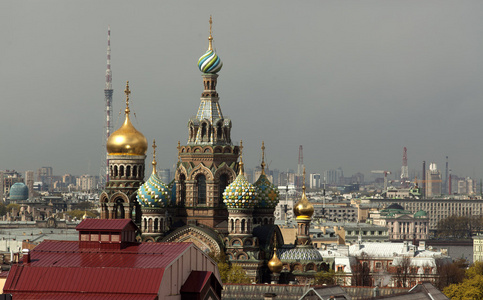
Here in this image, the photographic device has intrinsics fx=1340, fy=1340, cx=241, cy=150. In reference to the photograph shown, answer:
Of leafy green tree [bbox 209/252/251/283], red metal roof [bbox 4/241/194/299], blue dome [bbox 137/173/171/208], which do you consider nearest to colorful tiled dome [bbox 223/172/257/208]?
leafy green tree [bbox 209/252/251/283]

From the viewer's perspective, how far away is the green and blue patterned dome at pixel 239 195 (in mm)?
59844

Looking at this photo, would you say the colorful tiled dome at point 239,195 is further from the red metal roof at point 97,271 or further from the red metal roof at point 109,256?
the red metal roof at point 97,271

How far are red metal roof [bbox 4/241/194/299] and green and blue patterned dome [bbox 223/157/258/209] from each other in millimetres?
26484

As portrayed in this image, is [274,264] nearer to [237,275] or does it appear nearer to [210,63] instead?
[237,275]

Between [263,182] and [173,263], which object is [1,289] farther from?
[263,182]

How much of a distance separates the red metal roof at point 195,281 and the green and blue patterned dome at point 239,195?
2784cm

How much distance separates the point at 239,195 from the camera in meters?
59.8

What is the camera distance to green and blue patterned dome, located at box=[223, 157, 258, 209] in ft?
196

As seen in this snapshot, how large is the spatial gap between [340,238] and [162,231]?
5476 cm

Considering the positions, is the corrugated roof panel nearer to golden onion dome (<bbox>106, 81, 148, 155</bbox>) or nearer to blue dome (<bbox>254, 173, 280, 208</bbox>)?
golden onion dome (<bbox>106, 81, 148, 155</bbox>)

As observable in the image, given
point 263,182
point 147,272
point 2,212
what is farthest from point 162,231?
point 2,212

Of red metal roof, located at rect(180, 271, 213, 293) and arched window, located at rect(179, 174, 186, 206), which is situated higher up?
arched window, located at rect(179, 174, 186, 206)

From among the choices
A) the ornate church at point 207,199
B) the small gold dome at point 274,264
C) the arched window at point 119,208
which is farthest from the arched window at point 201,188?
the small gold dome at point 274,264

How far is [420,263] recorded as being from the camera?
85062 mm
